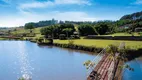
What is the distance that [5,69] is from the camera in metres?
28.5

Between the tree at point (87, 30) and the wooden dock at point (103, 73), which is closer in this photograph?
the wooden dock at point (103, 73)

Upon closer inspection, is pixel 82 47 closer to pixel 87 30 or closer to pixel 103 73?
pixel 103 73

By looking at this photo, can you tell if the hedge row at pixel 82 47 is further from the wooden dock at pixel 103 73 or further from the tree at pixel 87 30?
the tree at pixel 87 30

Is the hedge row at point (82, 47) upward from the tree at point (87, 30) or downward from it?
downward

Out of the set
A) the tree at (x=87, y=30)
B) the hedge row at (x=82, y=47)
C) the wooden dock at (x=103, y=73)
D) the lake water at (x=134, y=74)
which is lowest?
the lake water at (x=134, y=74)

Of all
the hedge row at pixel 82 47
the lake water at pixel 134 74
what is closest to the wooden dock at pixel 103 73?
the lake water at pixel 134 74

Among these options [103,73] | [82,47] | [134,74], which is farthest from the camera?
[82,47]

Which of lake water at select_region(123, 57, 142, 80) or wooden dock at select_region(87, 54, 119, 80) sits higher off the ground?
wooden dock at select_region(87, 54, 119, 80)

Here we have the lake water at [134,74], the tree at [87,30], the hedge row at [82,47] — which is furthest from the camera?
the tree at [87,30]

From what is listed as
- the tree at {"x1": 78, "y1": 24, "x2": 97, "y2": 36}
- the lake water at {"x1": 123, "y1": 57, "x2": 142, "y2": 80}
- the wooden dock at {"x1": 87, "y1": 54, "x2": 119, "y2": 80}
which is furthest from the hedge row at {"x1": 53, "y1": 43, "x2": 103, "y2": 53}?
the tree at {"x1": 78, "y1": 24, "x2": 97, "y2": 36}

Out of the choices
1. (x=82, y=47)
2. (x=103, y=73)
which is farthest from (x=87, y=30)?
(x=103, y=73)

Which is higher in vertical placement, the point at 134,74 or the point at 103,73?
the point at 103,73

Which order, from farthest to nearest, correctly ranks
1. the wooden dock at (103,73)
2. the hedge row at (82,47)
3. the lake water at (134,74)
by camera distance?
the hedge row at (82,47) < the lake water at (134,74) < the wooden dock at (103,73)

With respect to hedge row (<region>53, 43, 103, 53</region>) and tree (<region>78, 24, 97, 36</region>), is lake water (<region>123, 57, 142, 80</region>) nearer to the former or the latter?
hedge row (<region>53, 43, 103, 53</region>)
